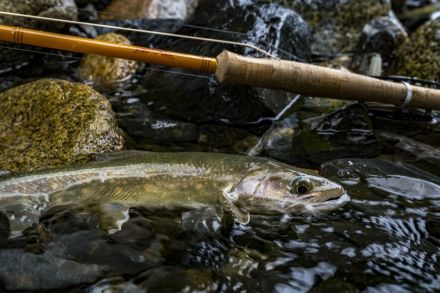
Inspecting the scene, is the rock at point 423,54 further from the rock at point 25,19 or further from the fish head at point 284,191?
the rock at point 25,19

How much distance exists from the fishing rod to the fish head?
1.03m

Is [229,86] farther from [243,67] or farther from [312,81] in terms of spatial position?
[243,67]

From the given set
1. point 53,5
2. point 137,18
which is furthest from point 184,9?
point 53,5

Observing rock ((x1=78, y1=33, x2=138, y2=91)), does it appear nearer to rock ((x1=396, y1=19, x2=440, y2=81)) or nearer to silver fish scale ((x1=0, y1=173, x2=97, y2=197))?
silver fish scale ((x1=0, y1=173, x2=97, y2=197))

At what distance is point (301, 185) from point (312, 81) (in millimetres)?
1365

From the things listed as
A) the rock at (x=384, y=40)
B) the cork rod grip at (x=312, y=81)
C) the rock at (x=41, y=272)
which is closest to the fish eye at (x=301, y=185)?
the cork rod grip at (x=312, y=81)

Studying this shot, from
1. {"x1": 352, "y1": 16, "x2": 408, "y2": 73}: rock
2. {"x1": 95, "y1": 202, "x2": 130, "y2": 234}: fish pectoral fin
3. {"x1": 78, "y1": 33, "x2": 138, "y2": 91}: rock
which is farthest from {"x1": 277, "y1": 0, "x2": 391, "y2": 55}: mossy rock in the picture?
{"x1": 95, "y1": 202, "x2": 130, "y2": 234}: fish pectoral fin

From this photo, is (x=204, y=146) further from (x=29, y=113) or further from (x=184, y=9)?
(x=184, y=9)

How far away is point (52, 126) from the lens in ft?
15.7

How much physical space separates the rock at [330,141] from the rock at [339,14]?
19.0 ft

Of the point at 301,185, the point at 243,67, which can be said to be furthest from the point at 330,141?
the point at 301,185

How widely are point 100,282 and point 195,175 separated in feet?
3.95

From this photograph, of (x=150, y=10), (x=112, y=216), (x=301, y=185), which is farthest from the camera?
(x=150, y=10)

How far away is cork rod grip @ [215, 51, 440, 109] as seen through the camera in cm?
420
